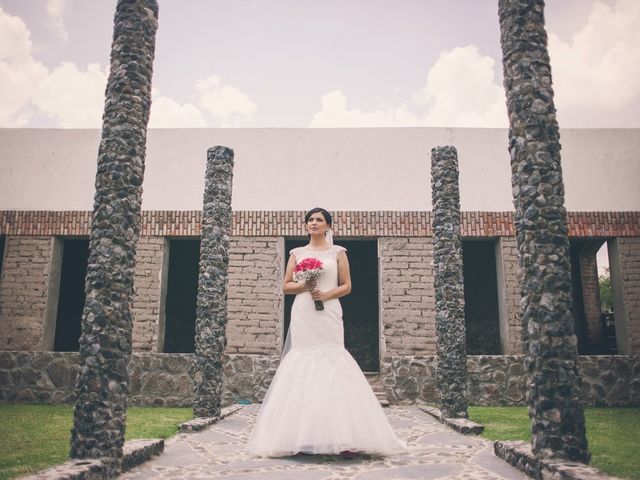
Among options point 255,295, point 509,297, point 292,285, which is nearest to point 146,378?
point 255,295

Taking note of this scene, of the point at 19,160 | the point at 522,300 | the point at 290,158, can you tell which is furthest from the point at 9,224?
the point at 522,300

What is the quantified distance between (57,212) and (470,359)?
10.0 meters

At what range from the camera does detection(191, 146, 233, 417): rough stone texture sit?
27.3 ft

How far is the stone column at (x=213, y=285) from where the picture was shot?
834cm

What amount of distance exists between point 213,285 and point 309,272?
3.68 m

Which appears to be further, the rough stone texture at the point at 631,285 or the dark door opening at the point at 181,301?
the dark door opening at the point at 181,301

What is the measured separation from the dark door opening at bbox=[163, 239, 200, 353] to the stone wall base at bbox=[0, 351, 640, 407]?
16.8ft

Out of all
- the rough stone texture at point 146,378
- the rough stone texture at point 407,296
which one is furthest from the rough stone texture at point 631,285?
the rough stone texture at point 146,378

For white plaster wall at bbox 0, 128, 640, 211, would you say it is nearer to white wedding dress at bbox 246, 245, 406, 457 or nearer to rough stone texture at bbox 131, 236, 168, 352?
rough stone texture at bbox 131, 236, 168, 352

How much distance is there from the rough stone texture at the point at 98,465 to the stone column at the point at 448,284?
4.55 meters

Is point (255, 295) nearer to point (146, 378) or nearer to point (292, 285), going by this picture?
point (146, 378)

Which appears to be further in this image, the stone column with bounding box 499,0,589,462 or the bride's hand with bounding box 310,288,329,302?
the bride's hand with bounding box 310,288,329,302

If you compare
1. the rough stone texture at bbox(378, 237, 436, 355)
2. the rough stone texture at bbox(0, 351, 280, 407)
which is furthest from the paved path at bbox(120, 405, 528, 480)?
the rough stone texture at bbox(378, 237, 436, 355)

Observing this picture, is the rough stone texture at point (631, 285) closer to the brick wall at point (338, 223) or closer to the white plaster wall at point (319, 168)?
the brick wall at point (338, 223)
